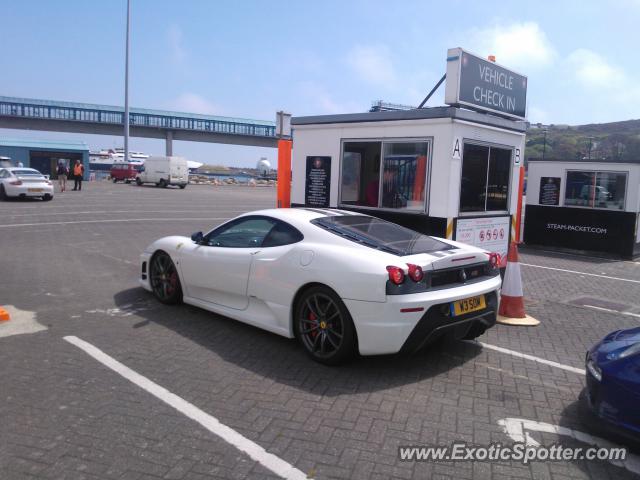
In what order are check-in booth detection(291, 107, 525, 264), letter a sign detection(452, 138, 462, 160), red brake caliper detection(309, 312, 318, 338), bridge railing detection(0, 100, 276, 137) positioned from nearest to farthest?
1. red brake caliper detection(309, 312, 318, 338)
2. letter a sign detection(452, 138, 462, 160)
3. check-in booth detection(291, 107, 525, 264)
4. bridge railing detection(0, 100, 276, 137)

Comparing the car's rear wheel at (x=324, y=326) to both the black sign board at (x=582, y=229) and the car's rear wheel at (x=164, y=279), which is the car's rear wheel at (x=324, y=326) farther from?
the black sign board at (x=582, y=229)

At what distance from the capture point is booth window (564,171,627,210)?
40.8 ft

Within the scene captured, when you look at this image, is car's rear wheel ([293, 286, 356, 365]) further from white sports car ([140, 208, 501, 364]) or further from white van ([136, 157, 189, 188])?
white van ([136, 157, 189, 188])

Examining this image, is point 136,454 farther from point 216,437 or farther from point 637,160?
point 637,160

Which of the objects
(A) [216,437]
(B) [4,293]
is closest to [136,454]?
(A) [216,437]

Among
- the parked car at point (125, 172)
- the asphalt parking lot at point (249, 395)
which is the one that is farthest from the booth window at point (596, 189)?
the parked car at point (125, 172)

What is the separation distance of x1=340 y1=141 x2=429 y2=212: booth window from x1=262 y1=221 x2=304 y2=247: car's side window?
8.30 ft

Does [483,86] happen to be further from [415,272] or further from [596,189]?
[596,189]

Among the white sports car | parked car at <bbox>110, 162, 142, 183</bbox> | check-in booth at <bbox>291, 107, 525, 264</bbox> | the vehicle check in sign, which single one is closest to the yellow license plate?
the white sports car

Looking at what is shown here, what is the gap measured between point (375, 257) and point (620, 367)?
191 cm

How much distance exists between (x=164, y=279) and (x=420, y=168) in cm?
358

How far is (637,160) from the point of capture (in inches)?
480

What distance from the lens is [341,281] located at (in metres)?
4.38

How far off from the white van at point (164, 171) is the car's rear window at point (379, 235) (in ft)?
115
